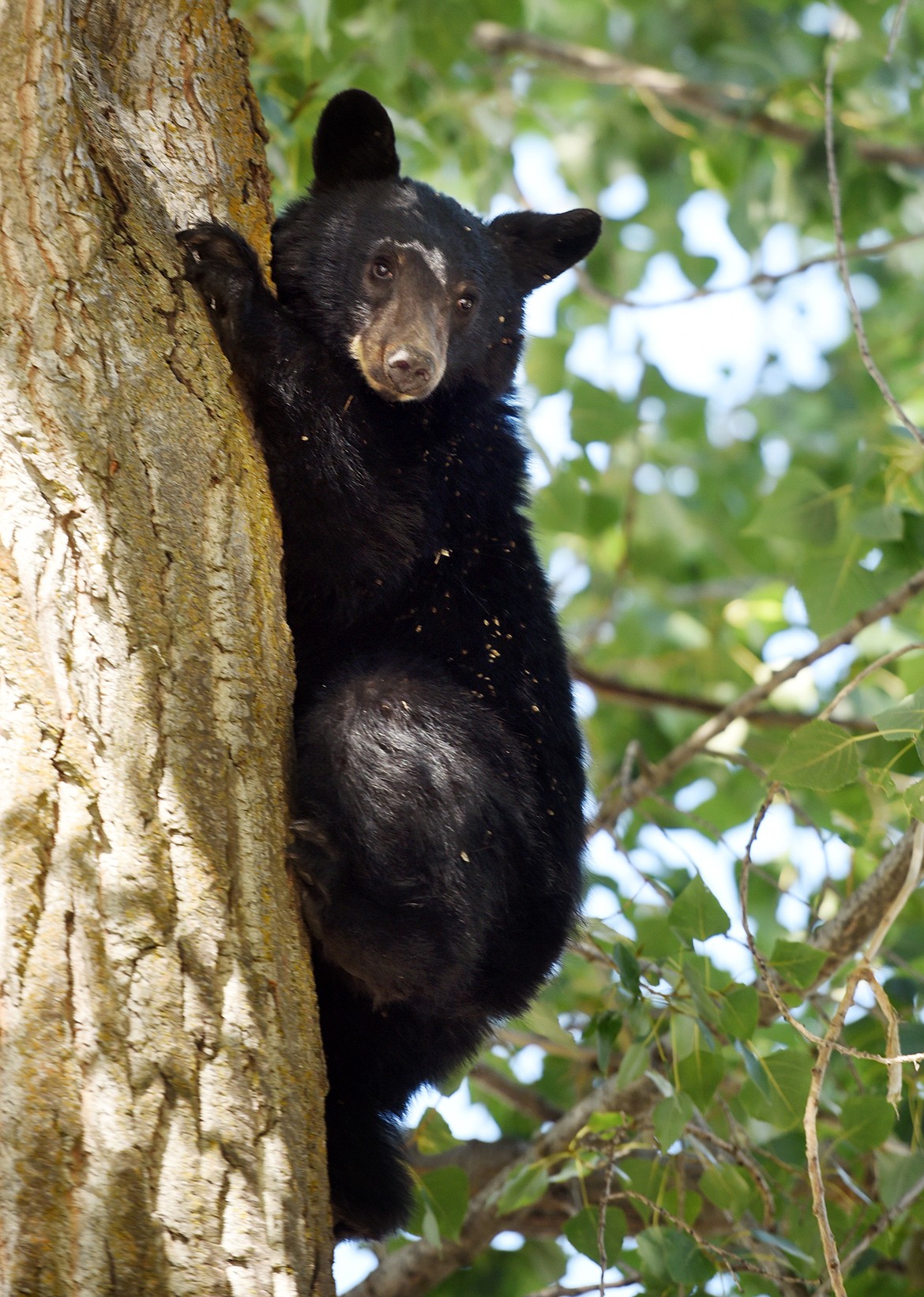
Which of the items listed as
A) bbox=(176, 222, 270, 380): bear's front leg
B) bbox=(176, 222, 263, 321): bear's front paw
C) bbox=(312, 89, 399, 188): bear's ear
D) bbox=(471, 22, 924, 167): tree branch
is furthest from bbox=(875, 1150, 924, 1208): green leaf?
bbox=(471, 22, 924, 167): tree branch

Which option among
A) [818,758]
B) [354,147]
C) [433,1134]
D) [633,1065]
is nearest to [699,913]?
[633,1065]

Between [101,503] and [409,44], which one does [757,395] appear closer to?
[409,44]

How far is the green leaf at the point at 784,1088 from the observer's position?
3039mm

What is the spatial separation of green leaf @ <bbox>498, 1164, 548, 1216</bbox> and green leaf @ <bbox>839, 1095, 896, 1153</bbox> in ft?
2.41

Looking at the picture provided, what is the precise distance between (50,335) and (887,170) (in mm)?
5274

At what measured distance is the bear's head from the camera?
3.64 metres

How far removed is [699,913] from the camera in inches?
117

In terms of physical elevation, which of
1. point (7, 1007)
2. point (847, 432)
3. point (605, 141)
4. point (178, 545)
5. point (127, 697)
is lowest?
point (7, 1007)

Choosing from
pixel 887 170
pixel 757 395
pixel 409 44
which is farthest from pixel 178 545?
pixel 757 395

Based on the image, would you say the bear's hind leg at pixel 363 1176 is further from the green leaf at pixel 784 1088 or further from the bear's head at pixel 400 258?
the bear's head at pixel 400 258

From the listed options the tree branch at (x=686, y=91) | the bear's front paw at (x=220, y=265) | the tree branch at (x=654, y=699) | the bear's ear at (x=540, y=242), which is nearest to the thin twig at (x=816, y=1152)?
the bear's front paw at (x=220, y=265)

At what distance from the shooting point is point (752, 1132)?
12.5 feet

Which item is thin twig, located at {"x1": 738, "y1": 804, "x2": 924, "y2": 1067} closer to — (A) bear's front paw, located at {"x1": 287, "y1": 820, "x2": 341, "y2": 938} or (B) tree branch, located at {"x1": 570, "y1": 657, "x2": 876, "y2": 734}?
(A) bear's front paw, located at {"x1": 287, "y1": 820, "x2": 341, "y2": 938}

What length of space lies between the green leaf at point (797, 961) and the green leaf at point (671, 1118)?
0.37 metres
